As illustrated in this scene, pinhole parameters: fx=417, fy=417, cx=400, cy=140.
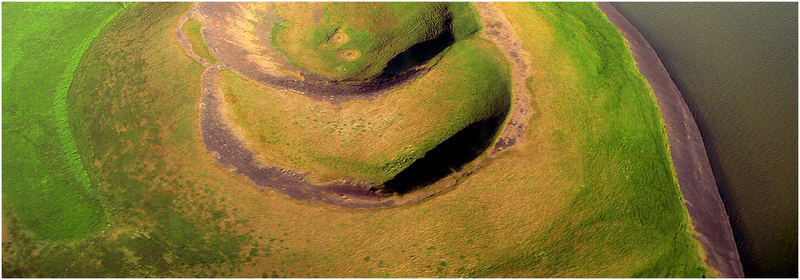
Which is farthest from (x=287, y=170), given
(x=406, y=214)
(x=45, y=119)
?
(x=45, y=119)

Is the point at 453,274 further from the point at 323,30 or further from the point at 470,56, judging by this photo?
the point at 323,30

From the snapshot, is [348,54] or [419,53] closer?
[419,53]

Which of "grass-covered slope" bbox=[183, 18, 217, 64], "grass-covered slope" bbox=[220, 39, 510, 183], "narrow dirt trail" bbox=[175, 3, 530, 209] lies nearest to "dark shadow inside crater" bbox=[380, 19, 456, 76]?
"grass-covered slope" bbox=[220, 39, 510, 183]

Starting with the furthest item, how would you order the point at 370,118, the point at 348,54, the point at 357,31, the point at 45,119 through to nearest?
the point at 357,31, the point at 348,54, the point at 45,119, the point at 370,118

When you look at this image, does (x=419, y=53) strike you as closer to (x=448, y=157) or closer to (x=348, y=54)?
(x=348, y=54)

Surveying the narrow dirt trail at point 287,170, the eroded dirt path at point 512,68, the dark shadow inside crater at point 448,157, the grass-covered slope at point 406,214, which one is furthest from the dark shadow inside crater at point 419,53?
the grass-covered slope at point 406,214

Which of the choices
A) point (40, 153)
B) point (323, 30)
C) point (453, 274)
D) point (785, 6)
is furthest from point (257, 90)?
point (785, 6)
